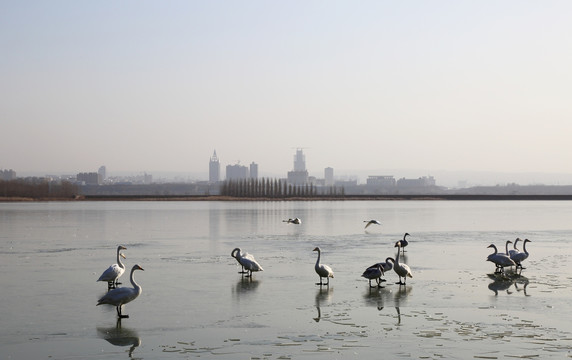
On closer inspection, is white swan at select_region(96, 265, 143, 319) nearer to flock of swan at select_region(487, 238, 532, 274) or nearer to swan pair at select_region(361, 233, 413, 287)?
swan pair at select_region(361, 233, 413, 287)

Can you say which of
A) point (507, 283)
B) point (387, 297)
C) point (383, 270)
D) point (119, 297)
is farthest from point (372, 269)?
point (119, 297)

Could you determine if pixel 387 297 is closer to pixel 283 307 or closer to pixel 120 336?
pixel 283 307

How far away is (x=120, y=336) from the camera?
12.2m

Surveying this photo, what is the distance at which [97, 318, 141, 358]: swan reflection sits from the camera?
11688mm

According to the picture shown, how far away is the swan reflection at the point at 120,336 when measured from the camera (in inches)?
460

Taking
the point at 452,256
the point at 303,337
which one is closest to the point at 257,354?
the point at 303,337

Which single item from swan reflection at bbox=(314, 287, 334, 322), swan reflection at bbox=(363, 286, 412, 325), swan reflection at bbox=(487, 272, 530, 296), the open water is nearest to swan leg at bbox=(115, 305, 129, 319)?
the open water

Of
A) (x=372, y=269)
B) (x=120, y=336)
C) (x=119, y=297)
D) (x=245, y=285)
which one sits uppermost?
(x=372, y=269)

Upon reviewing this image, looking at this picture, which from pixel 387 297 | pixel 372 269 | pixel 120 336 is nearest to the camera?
pixel 120 336

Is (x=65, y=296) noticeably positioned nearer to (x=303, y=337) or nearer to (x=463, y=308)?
(x=303, y=337)

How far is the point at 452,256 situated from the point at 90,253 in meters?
13.3

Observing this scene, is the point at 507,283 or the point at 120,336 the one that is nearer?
the point at 120,336

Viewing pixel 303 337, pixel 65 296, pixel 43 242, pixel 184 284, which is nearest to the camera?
pixel 303 337

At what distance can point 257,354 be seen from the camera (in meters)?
10.8
